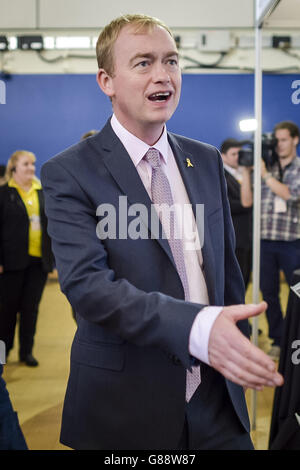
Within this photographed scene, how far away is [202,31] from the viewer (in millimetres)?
2271

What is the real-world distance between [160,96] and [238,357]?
1.98 feet

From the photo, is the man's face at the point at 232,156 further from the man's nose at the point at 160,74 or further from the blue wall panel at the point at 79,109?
the man's nose at the point at 160,74

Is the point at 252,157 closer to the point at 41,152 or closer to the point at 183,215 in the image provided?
the point at 41,152

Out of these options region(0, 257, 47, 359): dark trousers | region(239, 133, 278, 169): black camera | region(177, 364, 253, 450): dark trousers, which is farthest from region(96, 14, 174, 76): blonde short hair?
region(0, 257, 47, 359): dark trousers

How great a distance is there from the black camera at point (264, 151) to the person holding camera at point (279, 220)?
2 cm

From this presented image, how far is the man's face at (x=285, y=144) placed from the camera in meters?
2.66

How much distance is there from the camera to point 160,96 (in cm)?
113

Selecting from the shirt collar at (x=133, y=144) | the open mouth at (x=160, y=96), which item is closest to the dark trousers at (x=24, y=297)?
the shirt collar at (x=133, y=144)

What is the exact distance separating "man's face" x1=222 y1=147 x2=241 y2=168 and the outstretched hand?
1.87 m

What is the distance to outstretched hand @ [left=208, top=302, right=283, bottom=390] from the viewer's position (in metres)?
0.80

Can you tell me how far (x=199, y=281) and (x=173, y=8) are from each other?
150 cm

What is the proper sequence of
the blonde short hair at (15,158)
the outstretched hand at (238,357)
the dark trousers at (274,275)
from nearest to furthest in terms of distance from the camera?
1. the outstretched hand at (238,357)
2. the blonde short hair at (15,158)
3. the dark trousers at (274,275)

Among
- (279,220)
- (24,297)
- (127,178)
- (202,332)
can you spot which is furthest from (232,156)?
(202,332)
